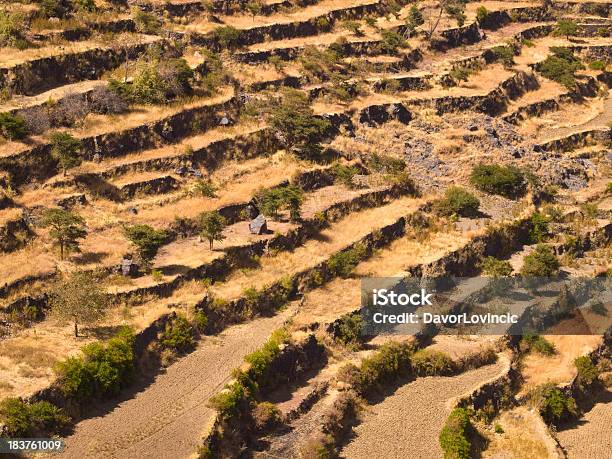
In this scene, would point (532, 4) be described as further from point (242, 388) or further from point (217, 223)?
point (242, 388)

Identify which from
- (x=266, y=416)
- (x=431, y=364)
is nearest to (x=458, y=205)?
(x=431, y=364)

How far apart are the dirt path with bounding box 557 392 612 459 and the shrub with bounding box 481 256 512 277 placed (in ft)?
34.2

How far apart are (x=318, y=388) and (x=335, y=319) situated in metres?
5.30

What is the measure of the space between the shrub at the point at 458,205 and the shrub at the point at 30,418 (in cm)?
3346

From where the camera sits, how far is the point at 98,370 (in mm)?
45531

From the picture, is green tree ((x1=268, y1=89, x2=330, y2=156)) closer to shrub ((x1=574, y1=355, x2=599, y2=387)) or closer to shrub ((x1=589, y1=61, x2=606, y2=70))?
shrub ((x1=574, y1=355, x2=599, y2=387))

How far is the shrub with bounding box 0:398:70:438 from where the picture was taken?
41.1m

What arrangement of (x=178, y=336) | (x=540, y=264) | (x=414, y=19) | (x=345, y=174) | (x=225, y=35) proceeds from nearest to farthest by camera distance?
(x=178, y=336), (x=540, y=264), (x=345, y=174), (x=225, y=35), (x=414, y=19)

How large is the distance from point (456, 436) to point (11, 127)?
34.1 metres

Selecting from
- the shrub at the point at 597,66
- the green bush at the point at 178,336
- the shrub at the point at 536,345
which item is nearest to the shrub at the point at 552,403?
the shrub at the point at 536,345

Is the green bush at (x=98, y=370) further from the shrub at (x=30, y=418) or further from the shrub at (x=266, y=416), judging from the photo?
the shrub at (x=266, y=416)

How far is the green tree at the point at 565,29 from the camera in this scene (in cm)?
9475

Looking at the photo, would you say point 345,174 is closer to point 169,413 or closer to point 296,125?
point 296,125

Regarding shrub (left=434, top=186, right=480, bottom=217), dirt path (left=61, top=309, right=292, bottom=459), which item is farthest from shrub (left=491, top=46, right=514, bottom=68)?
dirt path (left=61, top=309, right=292, bottom=459)
